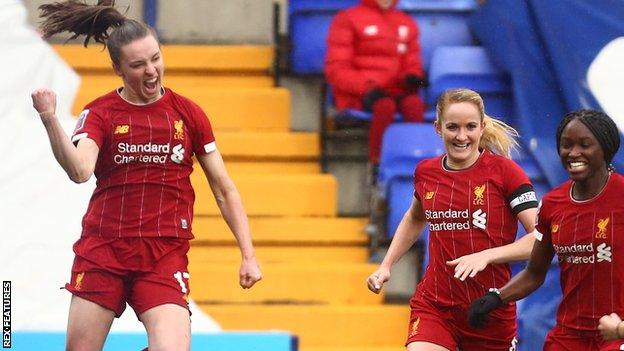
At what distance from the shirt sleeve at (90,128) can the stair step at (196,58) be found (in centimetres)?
516

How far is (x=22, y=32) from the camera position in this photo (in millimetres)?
10992

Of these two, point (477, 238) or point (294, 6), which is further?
point (294, 6)

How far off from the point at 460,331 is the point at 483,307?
0.36 meters

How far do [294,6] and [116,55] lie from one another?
5.06m

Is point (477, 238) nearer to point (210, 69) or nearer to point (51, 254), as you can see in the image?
point (51, 254)

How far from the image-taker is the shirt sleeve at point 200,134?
6312 millimetres

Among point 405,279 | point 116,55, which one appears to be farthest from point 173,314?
point 405,279

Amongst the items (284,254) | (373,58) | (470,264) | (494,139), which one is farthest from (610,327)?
(373,58)

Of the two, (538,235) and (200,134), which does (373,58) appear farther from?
(538,235)

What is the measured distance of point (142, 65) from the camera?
6.15 m

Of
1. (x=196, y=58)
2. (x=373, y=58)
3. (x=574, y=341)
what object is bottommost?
(x=574, y=341)

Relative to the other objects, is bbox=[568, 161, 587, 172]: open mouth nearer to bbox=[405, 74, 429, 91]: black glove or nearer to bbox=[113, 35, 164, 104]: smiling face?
bbox=[113, 35, 164, 104]: smiling face

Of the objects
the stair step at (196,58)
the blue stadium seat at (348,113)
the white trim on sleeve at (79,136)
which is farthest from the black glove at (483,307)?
the stair step at (196,58)

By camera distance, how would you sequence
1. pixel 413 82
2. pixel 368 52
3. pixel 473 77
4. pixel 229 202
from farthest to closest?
1. pixel 368 52
2. pixel 473 77
3. pixel 413 82
4. pixel 229 202
